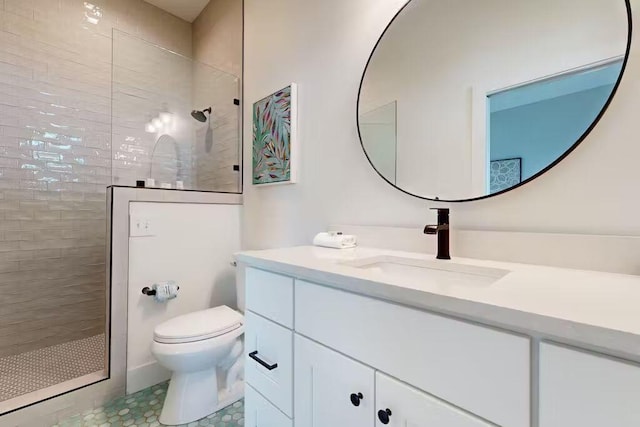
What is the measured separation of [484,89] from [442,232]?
1.68ft

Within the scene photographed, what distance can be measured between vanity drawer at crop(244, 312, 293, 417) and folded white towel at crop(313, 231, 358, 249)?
0.43m

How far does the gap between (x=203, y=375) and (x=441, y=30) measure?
6.21ft

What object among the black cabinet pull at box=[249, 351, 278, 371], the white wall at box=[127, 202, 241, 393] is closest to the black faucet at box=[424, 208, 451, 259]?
the black cabinet pull at box=[249, 351, 278, 371]

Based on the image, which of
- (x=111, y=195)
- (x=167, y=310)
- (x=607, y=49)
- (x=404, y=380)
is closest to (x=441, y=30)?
(x=607, y=49)

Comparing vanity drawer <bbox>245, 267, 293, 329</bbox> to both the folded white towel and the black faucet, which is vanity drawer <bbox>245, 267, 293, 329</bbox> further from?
the black faucet

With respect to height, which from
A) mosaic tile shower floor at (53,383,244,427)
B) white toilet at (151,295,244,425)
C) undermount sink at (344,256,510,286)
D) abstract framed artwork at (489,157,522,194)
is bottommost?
mosaic tile shower floor at (53,383,244,427)

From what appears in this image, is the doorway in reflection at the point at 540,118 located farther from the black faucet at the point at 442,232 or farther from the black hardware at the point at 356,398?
the black hardware at the point at 356,398

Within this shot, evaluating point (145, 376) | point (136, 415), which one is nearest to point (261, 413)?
point (136, 415)

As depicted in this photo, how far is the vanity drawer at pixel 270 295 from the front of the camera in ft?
3.05

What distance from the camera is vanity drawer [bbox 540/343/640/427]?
40 centimetres

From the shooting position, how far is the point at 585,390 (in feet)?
1.39

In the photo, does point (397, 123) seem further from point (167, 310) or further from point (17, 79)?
point (17, 79)

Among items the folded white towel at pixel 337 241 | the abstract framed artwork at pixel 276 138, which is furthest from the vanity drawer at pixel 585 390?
the abstract framed artwork at pixel 276 138

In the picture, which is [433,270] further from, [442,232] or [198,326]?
[198,326]
